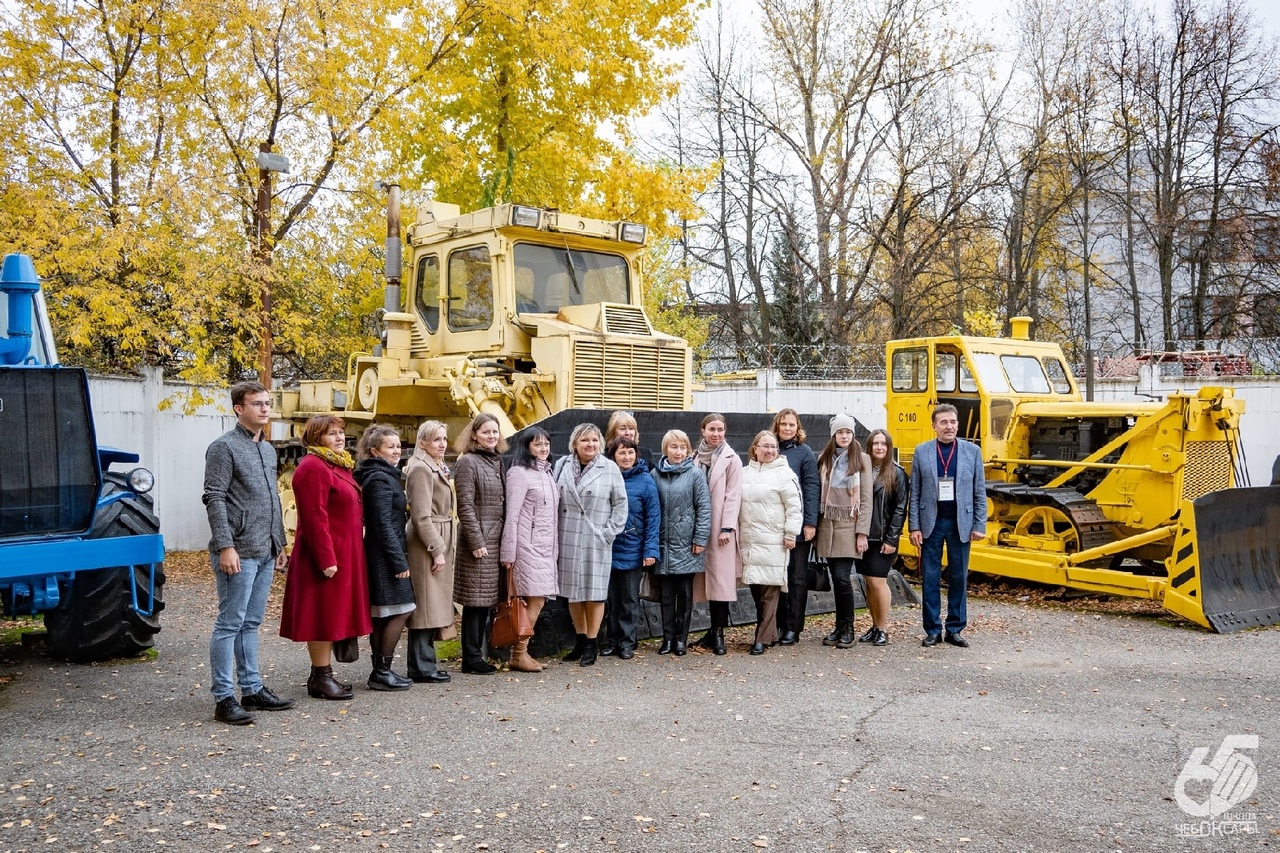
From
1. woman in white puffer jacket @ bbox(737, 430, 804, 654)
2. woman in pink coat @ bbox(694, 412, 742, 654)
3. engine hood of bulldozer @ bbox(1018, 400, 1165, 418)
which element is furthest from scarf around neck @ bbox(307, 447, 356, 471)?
engine hood of bulldozer @ bbox(1018, 400, 1165, 418)

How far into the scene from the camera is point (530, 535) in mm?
7094

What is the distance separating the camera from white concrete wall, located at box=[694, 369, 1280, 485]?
18047 millimetres

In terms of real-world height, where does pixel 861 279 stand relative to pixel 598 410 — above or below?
above

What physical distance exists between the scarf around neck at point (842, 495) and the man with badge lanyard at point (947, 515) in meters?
0.58

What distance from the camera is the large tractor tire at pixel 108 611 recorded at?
23.7ft

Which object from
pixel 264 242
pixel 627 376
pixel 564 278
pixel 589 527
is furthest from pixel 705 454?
pixel 264 242

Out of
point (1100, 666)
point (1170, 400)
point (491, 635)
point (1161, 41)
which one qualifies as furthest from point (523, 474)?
point (1161, 41)

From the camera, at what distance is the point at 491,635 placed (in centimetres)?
723

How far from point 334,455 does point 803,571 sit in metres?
3.68

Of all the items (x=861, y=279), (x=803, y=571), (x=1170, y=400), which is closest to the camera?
(x=803, y=571)

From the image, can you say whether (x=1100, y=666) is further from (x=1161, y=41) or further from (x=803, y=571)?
(x=1161, y=41)

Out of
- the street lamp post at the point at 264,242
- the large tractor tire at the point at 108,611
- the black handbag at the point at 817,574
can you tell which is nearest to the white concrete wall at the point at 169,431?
the street lamp post at the point at 264,242

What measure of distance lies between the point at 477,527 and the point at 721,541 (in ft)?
5.96

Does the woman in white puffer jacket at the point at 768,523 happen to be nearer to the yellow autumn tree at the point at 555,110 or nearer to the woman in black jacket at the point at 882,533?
the woman in black jacket at the point at 882,533
